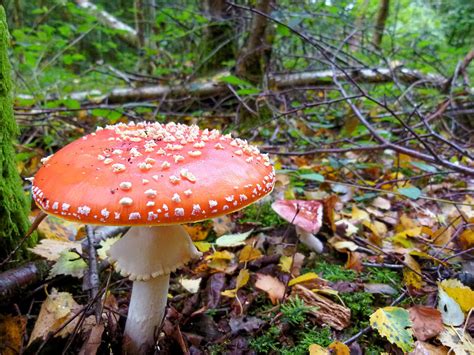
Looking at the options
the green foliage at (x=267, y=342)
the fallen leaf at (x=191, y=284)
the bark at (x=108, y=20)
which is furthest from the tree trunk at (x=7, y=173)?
the bark at (x=108, y=20)

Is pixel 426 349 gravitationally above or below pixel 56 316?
above

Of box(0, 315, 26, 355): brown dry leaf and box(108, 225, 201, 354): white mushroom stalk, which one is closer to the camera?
box(108, 225, 201, 354): white mushroom stalk

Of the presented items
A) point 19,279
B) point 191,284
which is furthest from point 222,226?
point 19,279

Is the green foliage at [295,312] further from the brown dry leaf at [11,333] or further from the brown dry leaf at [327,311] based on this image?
the brown dry leaf at [11,333]

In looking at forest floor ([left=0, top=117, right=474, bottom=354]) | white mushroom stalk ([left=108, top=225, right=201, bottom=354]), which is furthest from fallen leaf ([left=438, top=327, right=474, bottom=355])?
white mushroom stalk ([left=108, top=225, right=201, bottom=354])

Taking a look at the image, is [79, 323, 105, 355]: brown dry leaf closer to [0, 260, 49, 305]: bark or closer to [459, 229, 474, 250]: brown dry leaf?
[0, 260, 49, 305]: bark

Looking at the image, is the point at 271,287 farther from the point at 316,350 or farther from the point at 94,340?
the point at 94,340

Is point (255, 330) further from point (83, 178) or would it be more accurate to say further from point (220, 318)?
point (83, 178)
